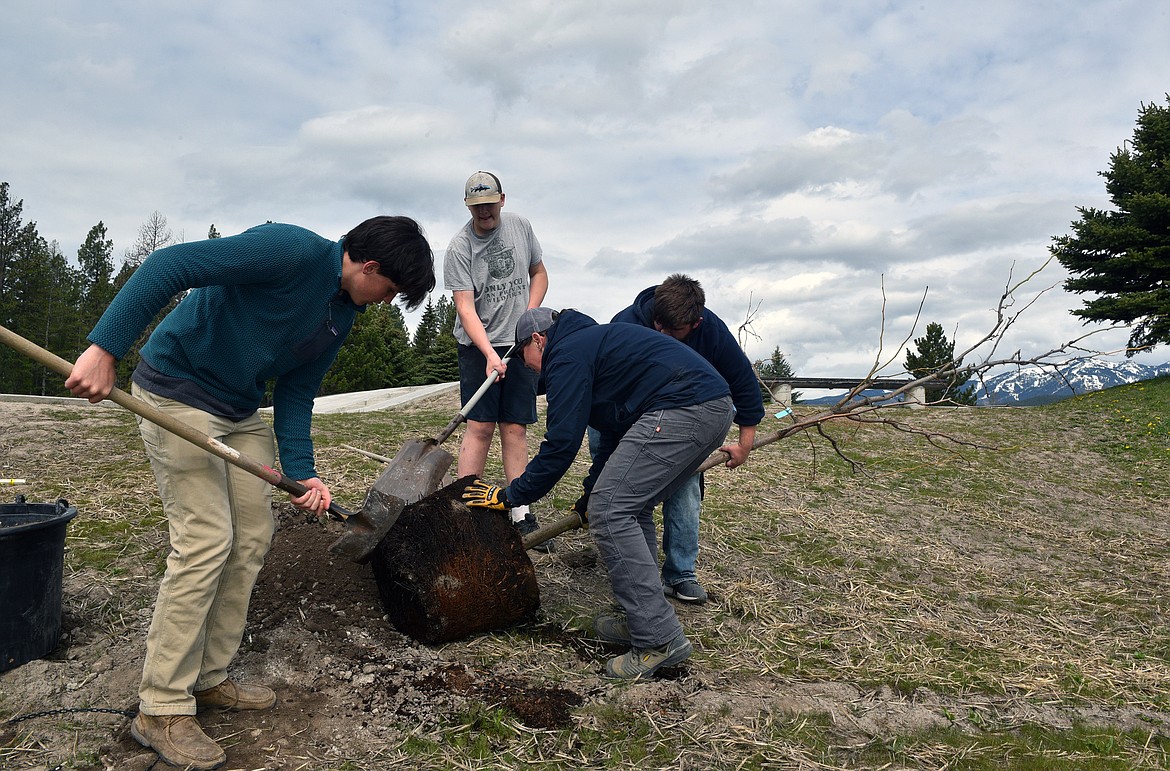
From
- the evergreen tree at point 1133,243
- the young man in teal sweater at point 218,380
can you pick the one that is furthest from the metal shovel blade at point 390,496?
the evergreen tree at point 1133,243

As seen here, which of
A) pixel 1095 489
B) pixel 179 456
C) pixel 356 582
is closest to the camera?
pixel 179 456

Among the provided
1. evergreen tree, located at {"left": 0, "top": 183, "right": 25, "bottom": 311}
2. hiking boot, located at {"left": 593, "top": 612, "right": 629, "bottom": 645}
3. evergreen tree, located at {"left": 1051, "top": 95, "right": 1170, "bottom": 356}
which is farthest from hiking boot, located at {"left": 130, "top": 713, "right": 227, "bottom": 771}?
evergreen tree, located at {"left": 0, "top": 183, "right": 25, "bottom": 311}

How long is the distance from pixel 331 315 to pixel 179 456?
2.33 feet

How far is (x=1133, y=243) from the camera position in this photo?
739 inches

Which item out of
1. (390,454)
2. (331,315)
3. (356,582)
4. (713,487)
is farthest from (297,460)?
(713,487)

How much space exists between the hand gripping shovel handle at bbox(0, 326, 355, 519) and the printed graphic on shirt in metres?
2.23

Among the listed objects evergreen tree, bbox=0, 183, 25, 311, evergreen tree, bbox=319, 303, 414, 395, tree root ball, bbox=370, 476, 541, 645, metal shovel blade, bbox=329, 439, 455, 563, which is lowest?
tree root ball, bbox=370, 476, 541, 645

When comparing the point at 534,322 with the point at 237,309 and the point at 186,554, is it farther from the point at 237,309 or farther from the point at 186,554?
the point at 186,554

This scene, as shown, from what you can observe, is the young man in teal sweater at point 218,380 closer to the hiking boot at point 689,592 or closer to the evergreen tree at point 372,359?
the hiking boot at point 689,592

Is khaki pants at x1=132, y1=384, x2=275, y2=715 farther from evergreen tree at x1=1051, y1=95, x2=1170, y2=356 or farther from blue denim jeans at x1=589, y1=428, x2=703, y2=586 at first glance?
evergreen tree at x1=1051, y1=95, x2=1170, y2=356

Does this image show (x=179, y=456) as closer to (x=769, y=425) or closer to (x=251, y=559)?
(x=251, y=559)

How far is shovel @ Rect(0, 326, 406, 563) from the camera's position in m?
2.38

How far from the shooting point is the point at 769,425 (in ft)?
42.0

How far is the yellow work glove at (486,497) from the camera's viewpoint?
3.48m
